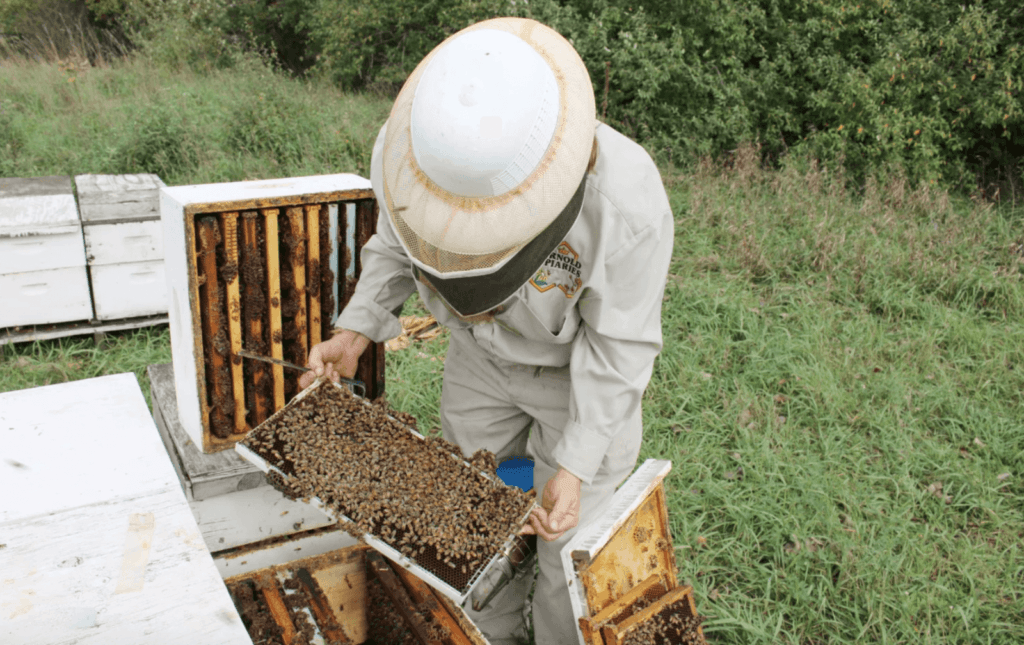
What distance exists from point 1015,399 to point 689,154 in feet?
14.6

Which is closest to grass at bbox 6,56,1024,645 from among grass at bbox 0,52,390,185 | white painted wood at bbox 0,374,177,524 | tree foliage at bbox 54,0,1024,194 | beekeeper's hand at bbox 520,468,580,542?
grass at bbox 0,52,390,185

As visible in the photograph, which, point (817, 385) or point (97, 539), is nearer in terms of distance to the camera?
point (97, 539)

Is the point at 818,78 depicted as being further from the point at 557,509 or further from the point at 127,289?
the point at 557,509

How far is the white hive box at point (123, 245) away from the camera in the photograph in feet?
12.8

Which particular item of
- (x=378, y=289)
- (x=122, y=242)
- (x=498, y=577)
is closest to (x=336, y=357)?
(x=378, y=289)

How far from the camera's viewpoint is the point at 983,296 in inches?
204

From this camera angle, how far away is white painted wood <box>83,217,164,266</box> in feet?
12.7

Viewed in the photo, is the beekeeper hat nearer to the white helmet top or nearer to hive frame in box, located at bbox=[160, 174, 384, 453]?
the white helmet top

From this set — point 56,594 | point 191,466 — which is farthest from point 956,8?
point 56,594

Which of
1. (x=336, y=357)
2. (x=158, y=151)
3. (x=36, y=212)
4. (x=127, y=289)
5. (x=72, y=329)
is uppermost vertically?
(x=336, y=357)

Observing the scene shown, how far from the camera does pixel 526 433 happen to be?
8.58ft

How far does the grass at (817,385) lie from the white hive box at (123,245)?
0.26 metres

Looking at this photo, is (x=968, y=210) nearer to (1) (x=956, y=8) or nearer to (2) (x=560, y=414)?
(1) (x=956, y=8)

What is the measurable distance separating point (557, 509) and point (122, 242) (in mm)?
3125
